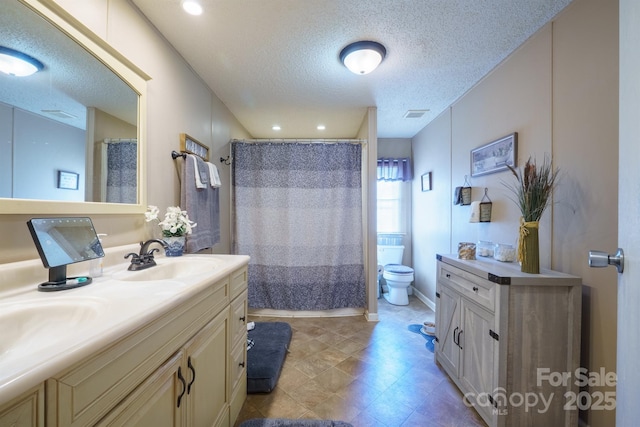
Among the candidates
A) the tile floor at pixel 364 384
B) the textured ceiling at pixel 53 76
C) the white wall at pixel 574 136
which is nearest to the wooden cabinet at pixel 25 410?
the textured ceiling at pixel 53 76

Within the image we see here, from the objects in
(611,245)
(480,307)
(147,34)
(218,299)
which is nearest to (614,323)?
(611,245)

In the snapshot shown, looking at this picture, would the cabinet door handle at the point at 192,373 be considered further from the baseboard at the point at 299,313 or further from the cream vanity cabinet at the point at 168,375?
the baseboard at the point at 299,313

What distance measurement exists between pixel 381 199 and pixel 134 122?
3.14 meters

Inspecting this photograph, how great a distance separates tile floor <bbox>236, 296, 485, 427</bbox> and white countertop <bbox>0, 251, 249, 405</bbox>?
1110 mm

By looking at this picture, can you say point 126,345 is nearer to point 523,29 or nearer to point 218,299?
point 218,299

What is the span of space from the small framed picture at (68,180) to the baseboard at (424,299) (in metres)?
3.26

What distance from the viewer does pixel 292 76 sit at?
206cm

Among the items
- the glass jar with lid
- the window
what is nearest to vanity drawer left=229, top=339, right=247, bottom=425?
the glass jar with lid

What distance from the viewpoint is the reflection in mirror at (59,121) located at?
0.83 m

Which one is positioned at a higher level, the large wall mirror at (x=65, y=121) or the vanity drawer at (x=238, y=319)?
the large wall mirror at (x=65, y=121)

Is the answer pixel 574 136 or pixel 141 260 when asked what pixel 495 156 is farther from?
pixel 141 260

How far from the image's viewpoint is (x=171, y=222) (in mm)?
1466

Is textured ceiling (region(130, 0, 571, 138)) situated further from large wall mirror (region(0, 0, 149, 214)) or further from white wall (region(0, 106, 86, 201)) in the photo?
white wall (region(0, 106, 86, 201))

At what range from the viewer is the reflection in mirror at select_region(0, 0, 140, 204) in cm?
83
